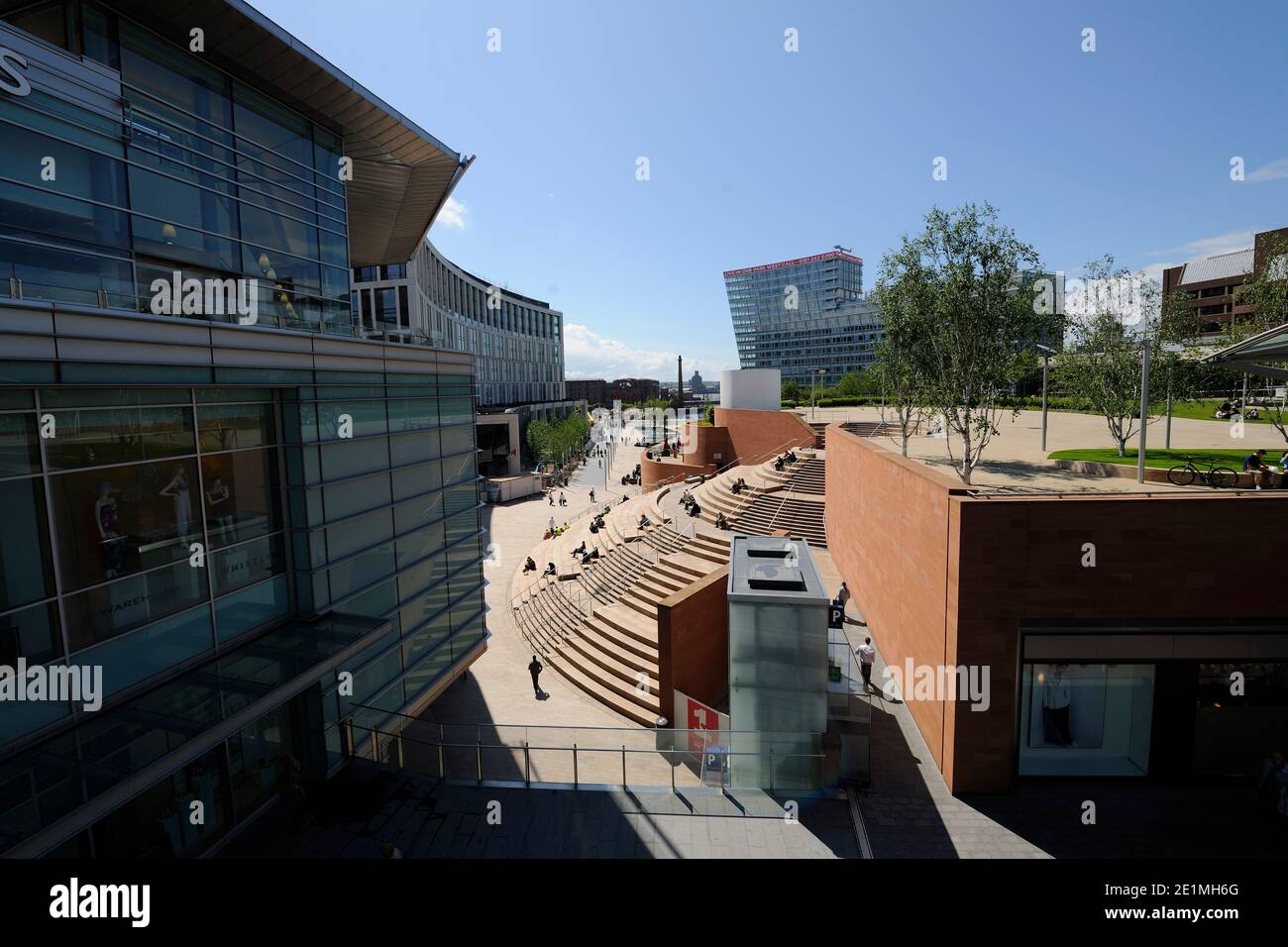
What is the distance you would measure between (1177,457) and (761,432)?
23428mm

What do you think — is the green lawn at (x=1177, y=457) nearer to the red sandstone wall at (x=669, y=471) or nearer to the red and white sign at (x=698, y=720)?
the red and white sign at (x=698, y=720)

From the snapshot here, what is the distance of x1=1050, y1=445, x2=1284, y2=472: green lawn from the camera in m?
15.5

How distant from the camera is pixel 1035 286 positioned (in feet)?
59.4

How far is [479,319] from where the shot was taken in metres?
75.1

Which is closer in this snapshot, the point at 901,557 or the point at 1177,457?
the point at 901,557

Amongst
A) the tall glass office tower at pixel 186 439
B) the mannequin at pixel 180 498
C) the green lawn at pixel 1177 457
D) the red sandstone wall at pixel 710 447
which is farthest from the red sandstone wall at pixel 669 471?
the mannequin at pixel 180 498

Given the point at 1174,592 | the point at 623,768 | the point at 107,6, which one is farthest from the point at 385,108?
the point at 1174,592

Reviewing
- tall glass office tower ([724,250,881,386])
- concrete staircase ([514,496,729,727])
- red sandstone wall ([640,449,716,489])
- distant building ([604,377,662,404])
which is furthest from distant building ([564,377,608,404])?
concrete staircase ([514,496,729,727])

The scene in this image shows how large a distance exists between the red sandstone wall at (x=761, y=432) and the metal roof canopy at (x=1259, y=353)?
77.0ft

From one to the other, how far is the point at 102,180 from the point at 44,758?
7.66 meters

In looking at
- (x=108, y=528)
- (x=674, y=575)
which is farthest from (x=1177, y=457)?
(x=108, y=528)

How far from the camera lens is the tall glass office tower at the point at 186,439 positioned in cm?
708

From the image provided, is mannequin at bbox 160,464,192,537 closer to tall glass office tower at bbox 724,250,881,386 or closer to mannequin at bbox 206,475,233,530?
mannequin at bbox 206,475,233,530

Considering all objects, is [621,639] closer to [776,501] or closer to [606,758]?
[606,758]
